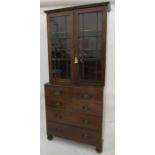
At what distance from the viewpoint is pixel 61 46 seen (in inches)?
74.4

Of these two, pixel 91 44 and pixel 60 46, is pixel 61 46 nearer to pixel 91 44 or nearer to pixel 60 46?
pixel 60 46

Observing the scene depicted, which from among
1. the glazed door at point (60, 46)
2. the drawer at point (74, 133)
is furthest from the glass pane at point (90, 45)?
the drawer at point (74, 133)

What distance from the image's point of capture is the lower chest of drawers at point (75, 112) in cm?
169

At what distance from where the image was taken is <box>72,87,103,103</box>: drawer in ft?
5.36

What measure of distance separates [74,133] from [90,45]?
3.37 feet

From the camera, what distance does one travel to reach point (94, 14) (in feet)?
5.53

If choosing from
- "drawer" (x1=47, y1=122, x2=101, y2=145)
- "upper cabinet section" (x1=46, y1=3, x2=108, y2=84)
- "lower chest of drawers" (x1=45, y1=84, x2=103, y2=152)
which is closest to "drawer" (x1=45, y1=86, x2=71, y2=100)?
"lower chest of drawers" (x1=45, y1=84, x2=103, y2=152)
